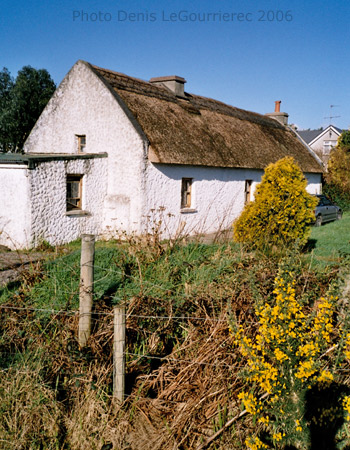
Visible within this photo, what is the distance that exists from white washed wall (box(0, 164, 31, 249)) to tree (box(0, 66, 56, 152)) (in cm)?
1704

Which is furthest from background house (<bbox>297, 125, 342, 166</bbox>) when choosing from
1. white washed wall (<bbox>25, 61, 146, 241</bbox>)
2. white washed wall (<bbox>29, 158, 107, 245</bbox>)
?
white washed wall (<bbox>29, 158, 107, 245</bbox>)

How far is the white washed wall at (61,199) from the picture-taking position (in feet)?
38.4

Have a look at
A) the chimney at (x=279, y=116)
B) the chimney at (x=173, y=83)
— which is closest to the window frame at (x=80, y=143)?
the chimney at (x=173, y=83)

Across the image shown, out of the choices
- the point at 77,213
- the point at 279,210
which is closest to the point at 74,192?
the point at 77,213

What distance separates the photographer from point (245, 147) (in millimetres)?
18469

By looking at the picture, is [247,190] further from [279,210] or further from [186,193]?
[279,210]

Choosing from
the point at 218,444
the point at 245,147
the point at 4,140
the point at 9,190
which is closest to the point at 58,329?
the point at 218,444

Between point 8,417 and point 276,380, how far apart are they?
2623mm

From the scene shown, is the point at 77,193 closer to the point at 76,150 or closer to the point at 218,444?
the point at 76,150

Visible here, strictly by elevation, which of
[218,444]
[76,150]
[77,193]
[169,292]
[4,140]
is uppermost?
[4,140]

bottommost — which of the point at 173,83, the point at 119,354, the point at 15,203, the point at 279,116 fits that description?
the point at 119,354

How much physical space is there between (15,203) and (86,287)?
815 cm

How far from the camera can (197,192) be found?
612 inches

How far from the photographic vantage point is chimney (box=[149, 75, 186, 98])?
17984 millimetres
